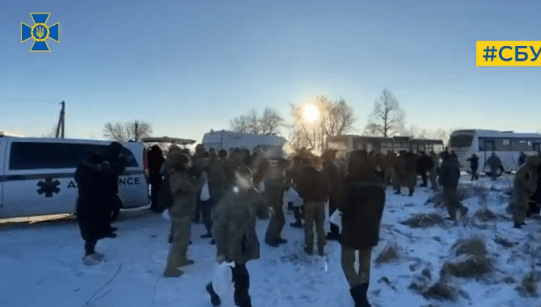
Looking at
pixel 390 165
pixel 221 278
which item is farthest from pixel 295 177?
pixel 390 165

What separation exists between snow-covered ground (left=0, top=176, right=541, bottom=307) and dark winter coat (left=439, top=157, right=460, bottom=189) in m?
1.19

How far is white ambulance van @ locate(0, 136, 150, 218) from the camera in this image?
750cm

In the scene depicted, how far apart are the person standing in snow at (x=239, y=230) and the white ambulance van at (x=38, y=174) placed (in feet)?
15.9

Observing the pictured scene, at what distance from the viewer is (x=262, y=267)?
5730 mm

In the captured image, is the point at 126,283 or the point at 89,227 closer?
the point at 126,283

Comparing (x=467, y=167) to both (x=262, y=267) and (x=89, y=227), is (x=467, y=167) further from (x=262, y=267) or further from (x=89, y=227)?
(x=89, y=227)

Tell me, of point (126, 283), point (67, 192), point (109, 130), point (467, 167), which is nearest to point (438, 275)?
point (126, 283)

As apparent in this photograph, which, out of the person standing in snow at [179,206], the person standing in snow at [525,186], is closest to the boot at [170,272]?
the person standing in snow at [179,206]

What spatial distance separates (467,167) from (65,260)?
972 inches

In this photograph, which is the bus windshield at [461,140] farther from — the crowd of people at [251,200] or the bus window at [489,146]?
the crowd of people at [251,200]

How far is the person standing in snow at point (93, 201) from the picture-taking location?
5.38m

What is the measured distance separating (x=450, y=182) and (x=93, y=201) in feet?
27.1

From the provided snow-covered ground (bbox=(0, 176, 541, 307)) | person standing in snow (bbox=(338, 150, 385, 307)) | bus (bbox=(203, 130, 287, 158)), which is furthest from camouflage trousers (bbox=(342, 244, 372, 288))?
bus (bbox=(203, 130, 287, 158))

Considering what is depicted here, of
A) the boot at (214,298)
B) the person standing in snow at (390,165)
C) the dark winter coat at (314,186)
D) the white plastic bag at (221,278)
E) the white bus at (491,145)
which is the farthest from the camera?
the white bus at (491,145)
